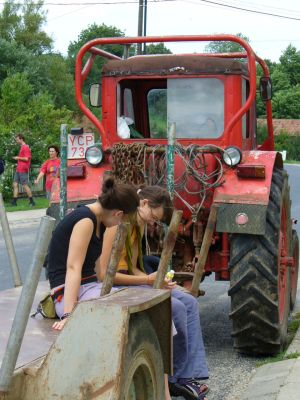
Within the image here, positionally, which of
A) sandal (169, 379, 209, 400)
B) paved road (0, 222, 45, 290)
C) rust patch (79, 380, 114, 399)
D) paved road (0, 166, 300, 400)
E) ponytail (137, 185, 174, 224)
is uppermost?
ponytail (137, 185, 174, 224)

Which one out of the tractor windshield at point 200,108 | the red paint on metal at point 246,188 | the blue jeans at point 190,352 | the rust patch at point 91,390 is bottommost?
the blue jeans at point 190,352

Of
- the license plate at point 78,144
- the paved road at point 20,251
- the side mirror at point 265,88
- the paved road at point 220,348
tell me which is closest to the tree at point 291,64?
the paved road at point 20,251

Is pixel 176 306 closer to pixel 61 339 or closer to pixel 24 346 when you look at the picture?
pixel 24 346

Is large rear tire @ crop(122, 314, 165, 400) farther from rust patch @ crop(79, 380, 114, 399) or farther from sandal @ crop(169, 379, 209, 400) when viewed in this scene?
sandal @ crop(169, 379, 209, 400)

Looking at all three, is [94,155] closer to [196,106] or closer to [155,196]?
[196,106]

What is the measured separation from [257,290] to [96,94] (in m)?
2.84

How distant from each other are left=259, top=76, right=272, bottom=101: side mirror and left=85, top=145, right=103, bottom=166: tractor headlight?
1.97 m

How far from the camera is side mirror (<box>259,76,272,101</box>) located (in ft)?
29.8

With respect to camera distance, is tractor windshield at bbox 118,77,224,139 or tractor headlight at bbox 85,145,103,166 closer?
tractor headlight at bbox 85,145,103,166

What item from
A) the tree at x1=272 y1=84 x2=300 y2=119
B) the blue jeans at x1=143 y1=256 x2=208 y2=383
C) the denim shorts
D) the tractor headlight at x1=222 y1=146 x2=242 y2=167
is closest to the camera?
the blue jeans at x1=143 y1=256 x2=208 y2=383

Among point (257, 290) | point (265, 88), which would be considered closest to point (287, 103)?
point (265, 88)

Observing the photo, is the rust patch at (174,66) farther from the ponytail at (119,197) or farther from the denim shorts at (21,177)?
the denim shorts at (21,177)

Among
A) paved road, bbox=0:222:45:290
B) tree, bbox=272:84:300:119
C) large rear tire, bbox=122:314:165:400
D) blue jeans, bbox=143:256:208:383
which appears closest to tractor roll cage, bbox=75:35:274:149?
blue jeans, bbox=143:256:208:383

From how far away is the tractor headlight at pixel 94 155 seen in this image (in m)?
7.99
